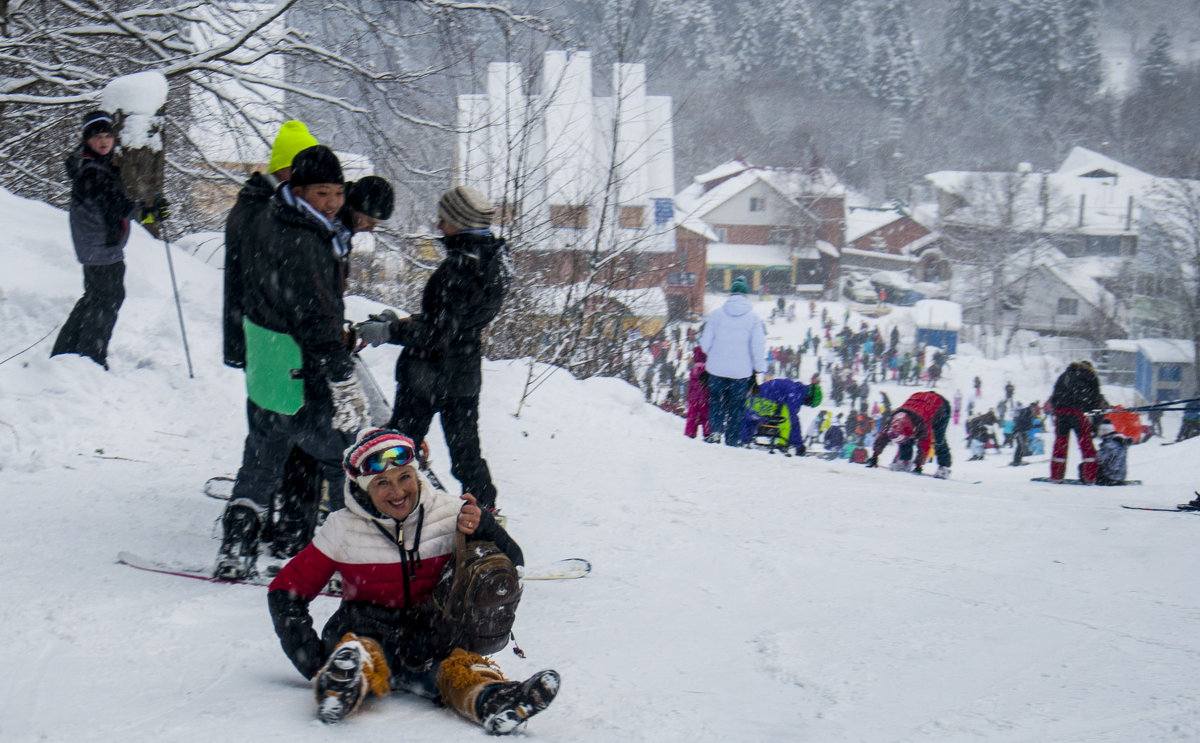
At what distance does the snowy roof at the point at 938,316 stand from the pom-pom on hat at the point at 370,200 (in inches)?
1828

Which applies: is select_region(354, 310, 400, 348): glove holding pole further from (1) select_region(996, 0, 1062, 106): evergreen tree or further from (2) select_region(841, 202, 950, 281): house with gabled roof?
(1) select_region(996, 0, 1062, 106): evergreen tree

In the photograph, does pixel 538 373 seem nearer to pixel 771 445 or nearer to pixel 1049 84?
pixel 771 445

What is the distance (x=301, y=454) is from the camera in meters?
4.14

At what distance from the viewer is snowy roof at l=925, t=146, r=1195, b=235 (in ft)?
207

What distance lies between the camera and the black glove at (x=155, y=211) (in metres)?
6.38

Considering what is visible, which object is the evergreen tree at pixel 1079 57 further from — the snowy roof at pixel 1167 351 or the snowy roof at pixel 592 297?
the snowy roof at pixel 592 297

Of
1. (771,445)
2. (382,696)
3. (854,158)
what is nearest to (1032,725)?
(382,696)

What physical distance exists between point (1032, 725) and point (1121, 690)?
1.86 feet

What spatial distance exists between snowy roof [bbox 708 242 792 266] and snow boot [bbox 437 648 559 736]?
59214 mm

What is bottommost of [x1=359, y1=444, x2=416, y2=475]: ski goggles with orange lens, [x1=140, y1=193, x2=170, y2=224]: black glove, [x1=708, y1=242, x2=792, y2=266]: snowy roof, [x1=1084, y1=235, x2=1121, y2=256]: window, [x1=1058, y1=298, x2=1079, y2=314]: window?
[x1=359, y1=444, x2=416, y2=475]: ski goggles with orange lens

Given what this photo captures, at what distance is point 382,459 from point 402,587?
41 centimetres

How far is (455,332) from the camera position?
14.2 feet

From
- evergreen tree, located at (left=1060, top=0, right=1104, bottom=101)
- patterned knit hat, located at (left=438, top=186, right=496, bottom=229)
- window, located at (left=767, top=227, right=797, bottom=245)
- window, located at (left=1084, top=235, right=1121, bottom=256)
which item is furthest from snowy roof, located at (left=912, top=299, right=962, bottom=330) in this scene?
evergreen tree, located at (left=1060, top=0, right=1104, bottom=101)

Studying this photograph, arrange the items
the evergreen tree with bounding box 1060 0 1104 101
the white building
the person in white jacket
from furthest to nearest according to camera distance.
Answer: the evergreen tree with bounding box 1060 0 1104 101 < the white building < the person in white jacket
